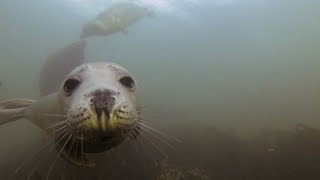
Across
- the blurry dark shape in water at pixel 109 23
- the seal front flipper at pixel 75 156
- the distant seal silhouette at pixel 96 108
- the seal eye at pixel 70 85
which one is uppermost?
the blurry dark shape in water at pixel 109 23

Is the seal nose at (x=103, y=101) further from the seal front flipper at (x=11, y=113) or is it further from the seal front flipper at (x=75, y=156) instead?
the seal front flipper at (x=11, y=113)

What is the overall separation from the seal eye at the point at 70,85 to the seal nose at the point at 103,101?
0.53m

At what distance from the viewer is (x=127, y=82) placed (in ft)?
10.2

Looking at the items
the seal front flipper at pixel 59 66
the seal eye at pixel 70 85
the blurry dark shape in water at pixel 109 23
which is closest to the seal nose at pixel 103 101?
the seal eye at pixel 70 85

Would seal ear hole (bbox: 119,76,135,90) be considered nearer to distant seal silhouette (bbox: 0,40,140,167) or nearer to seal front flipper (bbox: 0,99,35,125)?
distant seal silhouette (bbox: 0,40,140,167)

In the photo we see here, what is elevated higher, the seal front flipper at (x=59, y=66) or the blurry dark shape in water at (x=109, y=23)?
the blurry dark shape in water at (x=109, y=23)

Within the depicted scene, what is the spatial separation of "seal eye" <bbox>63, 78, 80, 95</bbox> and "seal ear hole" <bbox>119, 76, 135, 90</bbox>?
0.34 metres

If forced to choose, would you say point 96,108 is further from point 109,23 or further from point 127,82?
point 109,23

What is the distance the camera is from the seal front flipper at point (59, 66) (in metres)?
7.18

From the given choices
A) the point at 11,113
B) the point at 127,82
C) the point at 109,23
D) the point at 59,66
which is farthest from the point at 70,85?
the point at 59,66

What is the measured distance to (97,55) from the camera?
2839 centimetres

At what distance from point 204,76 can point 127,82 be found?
1293 inches

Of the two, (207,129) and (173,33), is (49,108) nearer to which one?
(207,129)

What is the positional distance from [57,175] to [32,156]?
1.43m
